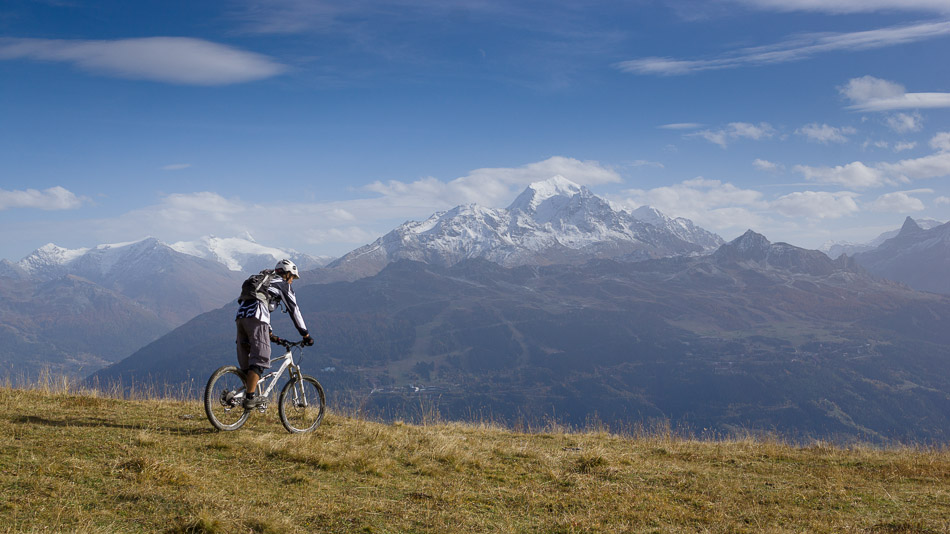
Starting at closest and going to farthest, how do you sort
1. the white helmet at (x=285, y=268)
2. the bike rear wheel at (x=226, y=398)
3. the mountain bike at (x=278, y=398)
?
the bike rear wheel at (x=226, y=398) < the mountain bike at (x=278, y=398) < the white helmet at (x=285, y=268)

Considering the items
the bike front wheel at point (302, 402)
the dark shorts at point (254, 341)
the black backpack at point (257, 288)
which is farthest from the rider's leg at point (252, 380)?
the black backpack at point (257, 288)

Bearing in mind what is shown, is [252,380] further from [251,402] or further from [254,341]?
[254,341]

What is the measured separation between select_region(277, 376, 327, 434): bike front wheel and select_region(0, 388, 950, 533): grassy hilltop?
366 mm

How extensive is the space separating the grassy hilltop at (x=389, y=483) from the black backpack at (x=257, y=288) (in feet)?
8.94

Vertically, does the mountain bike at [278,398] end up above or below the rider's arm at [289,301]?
below

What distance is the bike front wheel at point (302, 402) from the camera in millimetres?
12844

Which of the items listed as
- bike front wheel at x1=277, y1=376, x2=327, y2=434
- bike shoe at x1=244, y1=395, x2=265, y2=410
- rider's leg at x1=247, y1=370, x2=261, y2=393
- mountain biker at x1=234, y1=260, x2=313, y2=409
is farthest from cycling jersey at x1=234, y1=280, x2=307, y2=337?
bike shoe at x1=244, y1=395, x2=265, y2=410

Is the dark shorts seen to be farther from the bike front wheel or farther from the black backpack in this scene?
the bike front wheel

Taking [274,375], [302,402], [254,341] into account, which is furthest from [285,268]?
[302,402]

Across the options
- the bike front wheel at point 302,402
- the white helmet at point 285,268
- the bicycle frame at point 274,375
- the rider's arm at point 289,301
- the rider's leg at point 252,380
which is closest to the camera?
the rider's leg at point 252,380

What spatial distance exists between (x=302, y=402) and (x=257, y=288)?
10.5ft

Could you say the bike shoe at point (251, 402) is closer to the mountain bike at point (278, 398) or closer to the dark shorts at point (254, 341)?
the mountain bike at point (278, 398)

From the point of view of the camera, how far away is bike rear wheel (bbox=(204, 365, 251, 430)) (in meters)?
11.4

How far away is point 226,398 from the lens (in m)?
11.6
